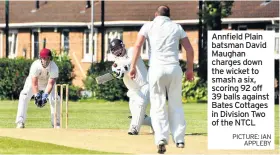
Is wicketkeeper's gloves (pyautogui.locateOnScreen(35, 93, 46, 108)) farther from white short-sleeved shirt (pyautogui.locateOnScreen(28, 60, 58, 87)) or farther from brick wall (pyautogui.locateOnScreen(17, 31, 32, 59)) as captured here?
brick wall (pyautogui.locateOnScreen(17, 31, 32, 59))

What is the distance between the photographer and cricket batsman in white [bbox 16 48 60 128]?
23.5 meters

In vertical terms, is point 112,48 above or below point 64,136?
above

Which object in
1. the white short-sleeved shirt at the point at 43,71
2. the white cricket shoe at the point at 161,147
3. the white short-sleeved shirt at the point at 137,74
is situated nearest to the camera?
the white cricket shoe at the point at 161,147

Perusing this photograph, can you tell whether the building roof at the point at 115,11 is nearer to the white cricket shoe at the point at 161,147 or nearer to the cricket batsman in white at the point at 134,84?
the cricket batsman in white at the point at 134,84

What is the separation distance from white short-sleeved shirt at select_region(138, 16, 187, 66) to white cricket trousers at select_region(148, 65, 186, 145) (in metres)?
0.12

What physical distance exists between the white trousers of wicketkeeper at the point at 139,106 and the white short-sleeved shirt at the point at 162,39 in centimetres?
377

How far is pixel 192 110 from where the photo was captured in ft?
128

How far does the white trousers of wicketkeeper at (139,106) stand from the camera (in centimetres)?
2127

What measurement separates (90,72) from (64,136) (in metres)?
30.6

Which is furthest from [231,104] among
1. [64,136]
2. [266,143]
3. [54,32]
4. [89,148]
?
[54,32]

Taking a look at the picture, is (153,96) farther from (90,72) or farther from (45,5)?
(45,5)

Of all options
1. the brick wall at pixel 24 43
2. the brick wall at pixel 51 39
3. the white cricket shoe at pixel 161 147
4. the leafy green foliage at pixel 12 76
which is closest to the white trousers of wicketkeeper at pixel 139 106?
the white cricket shoe at pixel 161 147

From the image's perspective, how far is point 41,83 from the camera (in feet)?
79.1

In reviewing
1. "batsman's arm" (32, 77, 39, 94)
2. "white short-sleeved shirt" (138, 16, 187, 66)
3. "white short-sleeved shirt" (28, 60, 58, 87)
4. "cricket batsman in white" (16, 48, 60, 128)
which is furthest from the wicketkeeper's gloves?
"white short-sleeved shirt" (138, 16, 187, 66)
